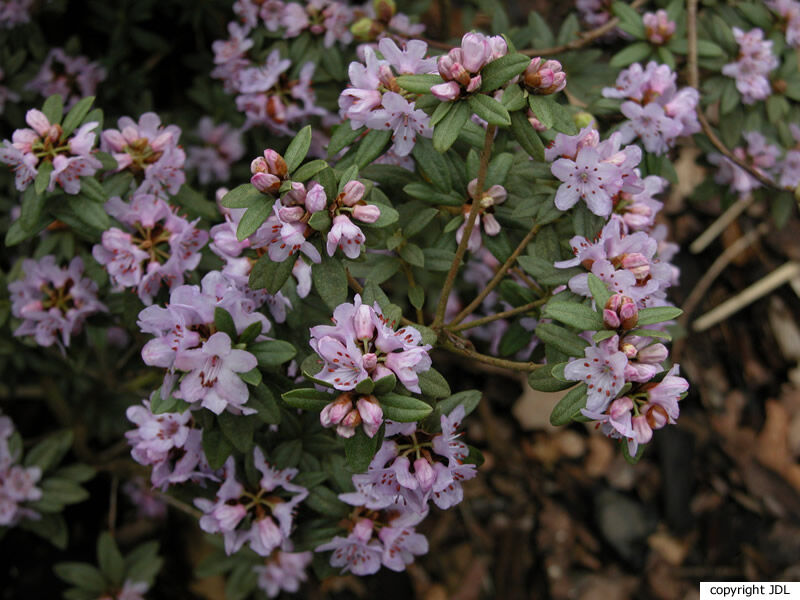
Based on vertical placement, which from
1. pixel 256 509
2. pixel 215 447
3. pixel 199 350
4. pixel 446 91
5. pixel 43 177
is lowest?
pixel 256 509

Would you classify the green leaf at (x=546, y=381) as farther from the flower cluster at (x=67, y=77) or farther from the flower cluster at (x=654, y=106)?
the flower cluster at (x=67, y=77)

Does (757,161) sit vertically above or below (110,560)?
above

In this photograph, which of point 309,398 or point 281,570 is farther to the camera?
point 281,570

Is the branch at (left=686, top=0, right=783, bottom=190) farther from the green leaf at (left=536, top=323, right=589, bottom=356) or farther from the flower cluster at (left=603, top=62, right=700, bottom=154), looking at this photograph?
the green leaf at (left=536, top=323, right=589, bottom=356)

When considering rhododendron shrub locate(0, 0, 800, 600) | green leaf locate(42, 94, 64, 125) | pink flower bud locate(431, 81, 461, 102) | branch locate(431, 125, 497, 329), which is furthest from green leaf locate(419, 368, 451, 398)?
green leaf locate(42, 94, 64, 125)

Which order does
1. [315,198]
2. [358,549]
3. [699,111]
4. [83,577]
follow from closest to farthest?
1. [315,198]
2. [358,549]
3. [699,111]
4. [83,577]

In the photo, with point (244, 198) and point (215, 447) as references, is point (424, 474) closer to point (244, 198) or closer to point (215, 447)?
point (215, 447)

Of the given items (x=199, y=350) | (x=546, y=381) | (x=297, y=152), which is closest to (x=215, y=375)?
(x=199, y=350)
